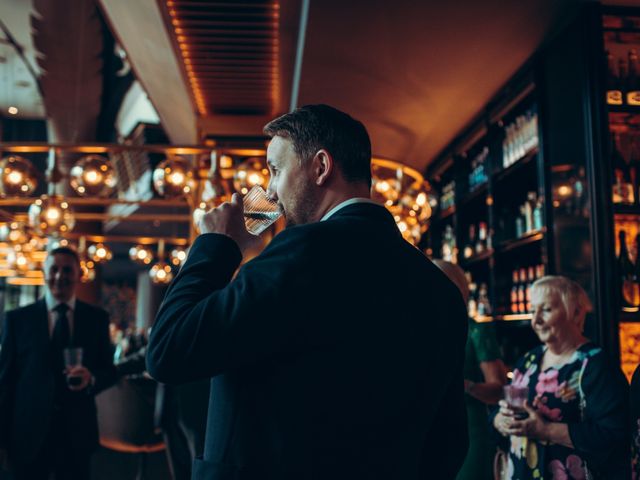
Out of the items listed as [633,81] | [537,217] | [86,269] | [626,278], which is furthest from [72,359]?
[86,269]

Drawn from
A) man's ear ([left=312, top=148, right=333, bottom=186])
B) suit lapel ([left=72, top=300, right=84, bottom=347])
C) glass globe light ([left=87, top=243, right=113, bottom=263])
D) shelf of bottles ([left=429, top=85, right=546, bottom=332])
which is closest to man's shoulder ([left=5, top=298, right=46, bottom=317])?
suit lapel ([left=72, top=300, right=84, bottom=347])

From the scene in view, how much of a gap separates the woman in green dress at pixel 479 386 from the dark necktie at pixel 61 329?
1740 millimetres

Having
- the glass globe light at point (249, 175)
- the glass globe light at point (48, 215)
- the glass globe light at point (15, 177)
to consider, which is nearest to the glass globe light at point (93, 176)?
the glass globe light at point (15, 177)

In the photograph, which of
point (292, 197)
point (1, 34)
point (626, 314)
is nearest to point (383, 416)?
point (292, 197)

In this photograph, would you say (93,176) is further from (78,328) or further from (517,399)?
(517,399)

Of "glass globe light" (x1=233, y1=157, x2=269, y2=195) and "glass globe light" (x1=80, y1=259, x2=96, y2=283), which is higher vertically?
"glass globe light" (x1=233, y1=157, x2=269, y2=195)

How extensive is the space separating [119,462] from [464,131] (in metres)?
3.87

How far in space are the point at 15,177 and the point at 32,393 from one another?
7.12 ft

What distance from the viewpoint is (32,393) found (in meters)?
3.33

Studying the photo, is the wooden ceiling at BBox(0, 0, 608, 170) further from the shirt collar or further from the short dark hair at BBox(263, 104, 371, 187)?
the short dark hair at BBox(263, 104, 371, 187)

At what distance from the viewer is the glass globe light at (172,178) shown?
5180 mm

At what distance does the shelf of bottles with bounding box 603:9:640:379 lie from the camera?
387 cm

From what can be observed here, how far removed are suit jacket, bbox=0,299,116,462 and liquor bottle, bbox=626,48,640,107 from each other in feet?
9.74

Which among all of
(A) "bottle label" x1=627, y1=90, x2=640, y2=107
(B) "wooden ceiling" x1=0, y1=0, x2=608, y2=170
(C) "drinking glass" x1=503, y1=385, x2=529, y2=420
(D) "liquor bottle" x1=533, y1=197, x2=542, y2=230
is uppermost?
(B) "wooden ceiling" x1=0, y1=0, x2=608, y2=170
